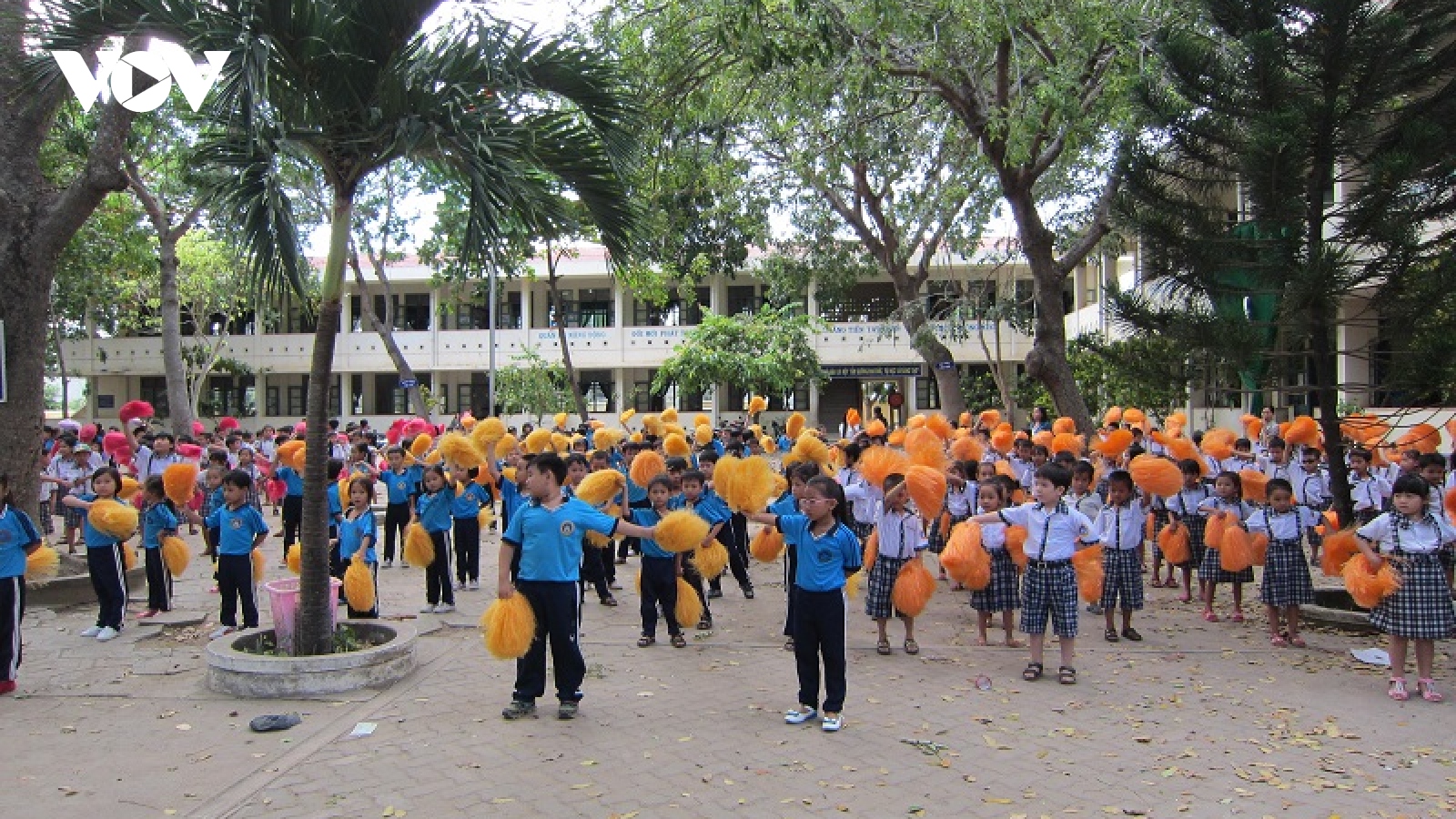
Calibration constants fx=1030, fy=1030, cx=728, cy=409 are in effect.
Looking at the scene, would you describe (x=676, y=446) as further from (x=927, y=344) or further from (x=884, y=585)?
(x=927, y=344)

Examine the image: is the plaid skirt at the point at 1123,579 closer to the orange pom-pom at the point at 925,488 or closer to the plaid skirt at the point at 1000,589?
the plaid skirt at the point at 1000,589

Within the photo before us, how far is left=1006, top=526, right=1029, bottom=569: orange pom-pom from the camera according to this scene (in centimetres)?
720

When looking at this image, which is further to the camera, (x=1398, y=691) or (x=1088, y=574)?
(x=1088, y=574)

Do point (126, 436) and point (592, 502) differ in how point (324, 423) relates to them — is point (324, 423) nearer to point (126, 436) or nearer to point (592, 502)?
point (592, 502)

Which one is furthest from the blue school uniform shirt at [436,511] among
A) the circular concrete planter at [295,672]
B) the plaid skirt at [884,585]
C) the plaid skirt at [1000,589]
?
the plaid skirt at [1000,589]

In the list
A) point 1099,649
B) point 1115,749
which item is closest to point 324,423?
point 1115,749

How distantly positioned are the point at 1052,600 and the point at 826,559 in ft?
5.98

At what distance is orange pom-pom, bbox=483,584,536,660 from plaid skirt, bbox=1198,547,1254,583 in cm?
556

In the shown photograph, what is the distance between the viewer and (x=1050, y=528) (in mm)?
6453

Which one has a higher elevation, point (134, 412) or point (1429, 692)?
point (134, 412)

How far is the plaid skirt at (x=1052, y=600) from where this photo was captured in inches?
251

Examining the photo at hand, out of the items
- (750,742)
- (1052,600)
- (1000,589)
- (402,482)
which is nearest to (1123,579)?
(1000,589)

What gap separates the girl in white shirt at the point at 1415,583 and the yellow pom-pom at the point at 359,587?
657 centimetres

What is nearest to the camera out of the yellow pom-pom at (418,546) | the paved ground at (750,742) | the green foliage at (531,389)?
the paved ground at (750,742)
